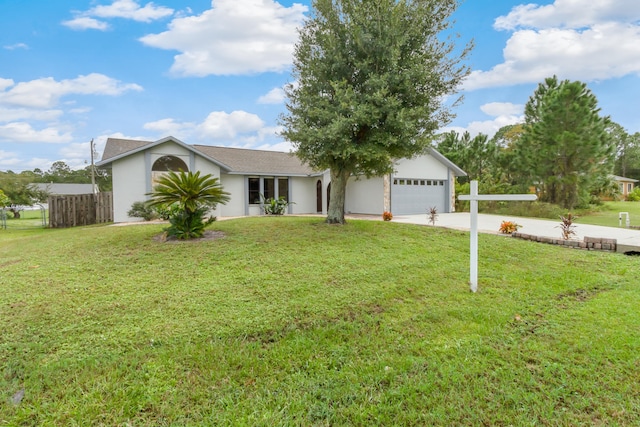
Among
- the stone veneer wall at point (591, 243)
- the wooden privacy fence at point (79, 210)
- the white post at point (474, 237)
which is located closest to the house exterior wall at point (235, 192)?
the wooden privacy fence at point (79, 210)

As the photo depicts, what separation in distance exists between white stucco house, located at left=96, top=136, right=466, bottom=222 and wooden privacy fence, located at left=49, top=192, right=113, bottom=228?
7.44ft

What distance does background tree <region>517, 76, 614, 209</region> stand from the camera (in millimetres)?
17906

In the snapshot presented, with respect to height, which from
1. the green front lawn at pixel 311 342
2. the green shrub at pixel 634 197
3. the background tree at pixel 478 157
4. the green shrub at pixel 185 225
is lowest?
the green front lawn at pixel 311 342

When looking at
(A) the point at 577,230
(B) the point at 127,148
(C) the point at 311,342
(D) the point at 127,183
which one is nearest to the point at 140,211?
(D) the point at 127,183

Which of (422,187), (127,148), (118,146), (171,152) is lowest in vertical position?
(422,187)

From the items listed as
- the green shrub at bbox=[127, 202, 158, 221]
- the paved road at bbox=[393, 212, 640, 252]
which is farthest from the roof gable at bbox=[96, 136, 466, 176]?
the paved road at bbox=[393, 212, 640, 252]

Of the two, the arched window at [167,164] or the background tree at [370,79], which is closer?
the background tree at [370,79]

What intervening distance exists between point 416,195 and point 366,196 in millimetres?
2989

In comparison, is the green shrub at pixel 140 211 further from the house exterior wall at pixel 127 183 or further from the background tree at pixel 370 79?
the background tree at pixel 370 79

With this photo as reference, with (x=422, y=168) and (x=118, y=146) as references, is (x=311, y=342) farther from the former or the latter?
(x=118, y=146)

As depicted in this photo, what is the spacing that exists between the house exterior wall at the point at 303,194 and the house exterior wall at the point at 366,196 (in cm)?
220

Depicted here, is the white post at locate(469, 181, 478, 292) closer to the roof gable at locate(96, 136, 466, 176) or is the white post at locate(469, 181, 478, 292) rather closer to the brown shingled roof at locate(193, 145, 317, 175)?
the roof gable at locate(96, 136, 466, 176)

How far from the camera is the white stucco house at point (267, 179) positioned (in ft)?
48.3

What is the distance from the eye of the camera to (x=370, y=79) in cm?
845
